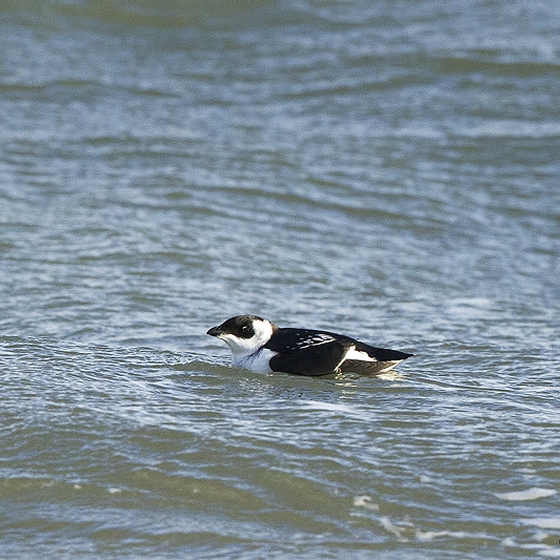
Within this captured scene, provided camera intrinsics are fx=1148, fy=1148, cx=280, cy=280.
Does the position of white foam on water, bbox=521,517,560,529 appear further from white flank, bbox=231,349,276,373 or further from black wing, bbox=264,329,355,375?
white flank, bbox=231,349,276,373

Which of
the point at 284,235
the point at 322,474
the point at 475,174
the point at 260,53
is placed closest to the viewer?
the point at 322,474

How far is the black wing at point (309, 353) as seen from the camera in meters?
6.36

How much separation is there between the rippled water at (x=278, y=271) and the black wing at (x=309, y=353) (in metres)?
0.08

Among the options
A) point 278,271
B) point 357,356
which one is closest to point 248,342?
point 357,356

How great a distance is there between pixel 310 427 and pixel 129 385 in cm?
114

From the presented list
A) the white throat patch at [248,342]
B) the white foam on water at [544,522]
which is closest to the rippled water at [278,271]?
the white foam on water at [544,522]

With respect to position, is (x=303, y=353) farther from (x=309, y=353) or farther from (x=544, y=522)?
(x=544, y=522)

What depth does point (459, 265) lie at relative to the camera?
977cm

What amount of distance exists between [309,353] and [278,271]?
2889 mm

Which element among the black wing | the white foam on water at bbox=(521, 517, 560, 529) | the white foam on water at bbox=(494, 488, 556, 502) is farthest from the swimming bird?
the white foam on water at bbox=(521, 517, 560, 529)

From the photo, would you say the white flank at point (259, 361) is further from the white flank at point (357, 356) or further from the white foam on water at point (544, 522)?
the white foam on water at point (544, 522)

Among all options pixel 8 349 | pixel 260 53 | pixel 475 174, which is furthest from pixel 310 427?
pixel 260 53

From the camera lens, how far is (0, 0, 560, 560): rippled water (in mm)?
4773

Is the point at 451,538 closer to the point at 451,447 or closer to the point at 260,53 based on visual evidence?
the point at 451,447
